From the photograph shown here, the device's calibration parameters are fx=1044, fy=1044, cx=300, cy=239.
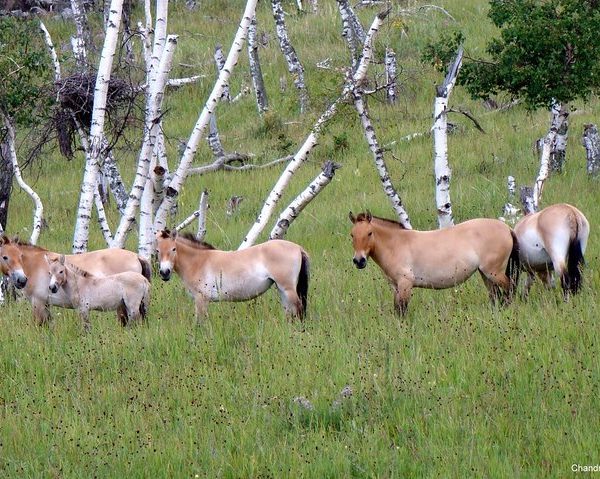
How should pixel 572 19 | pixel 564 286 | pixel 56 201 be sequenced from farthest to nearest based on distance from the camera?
pixel 56 201 < pixel 572 19 < pixel 564 286

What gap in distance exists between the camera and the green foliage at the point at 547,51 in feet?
55.6

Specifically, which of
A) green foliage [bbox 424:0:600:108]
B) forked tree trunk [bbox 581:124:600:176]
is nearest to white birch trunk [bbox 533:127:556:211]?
green foliage [bbox 424:0:600:108]

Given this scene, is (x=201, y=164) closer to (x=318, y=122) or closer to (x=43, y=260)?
(x=318, y=122)

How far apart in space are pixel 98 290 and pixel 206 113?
3.94 m

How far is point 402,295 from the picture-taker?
→ 11641 millimetres

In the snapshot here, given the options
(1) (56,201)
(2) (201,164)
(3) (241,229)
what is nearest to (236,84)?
(2) (201,164)

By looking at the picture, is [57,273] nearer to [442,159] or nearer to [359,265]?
[359,265]

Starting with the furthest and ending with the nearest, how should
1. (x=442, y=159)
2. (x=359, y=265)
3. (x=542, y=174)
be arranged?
(x=542, y=174) < (x=442, y=159) < (x=359, y=265)

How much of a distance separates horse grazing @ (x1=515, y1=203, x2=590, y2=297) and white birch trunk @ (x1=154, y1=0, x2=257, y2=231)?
510 centimetres

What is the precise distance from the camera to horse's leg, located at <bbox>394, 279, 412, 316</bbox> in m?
11.6

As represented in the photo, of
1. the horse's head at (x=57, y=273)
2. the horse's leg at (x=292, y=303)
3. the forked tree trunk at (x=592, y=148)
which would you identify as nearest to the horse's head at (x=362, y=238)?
the horse's leg at (x=292, y=303)

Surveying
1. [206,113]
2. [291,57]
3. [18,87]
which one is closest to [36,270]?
[206,113]

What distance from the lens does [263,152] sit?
83.4ft

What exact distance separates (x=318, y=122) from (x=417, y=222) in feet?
11.2
